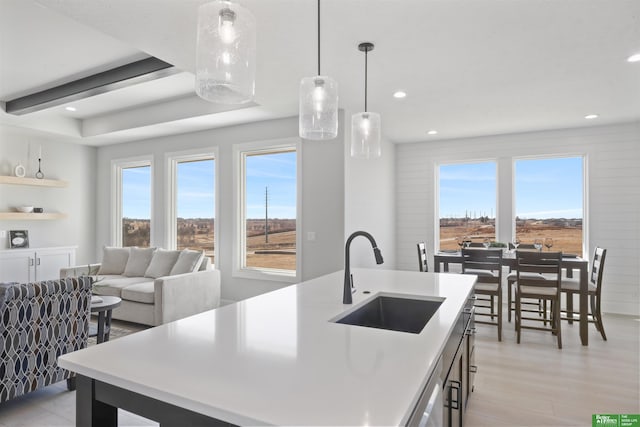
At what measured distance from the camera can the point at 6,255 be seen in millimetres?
5418

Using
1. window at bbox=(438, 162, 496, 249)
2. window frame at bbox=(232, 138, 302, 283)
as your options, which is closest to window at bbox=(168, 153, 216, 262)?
window frame at bbox=(232, 138, 302, 283)

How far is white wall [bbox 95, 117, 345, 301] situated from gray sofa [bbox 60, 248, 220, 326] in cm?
48

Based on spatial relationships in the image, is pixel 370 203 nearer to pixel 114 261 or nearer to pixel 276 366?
pixel 114 261

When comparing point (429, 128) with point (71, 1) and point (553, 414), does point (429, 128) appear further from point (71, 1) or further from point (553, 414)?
point (71, 1)

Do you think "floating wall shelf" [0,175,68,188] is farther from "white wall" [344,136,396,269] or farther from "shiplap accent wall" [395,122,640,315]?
"shiplap accent wall" [395,122,640,315]

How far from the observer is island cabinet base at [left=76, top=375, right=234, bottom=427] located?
0.93 metres

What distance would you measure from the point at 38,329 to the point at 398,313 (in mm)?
2391

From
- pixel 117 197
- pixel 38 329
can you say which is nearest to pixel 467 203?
pixel 38 329

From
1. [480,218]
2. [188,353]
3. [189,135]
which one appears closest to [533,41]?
[188,353]

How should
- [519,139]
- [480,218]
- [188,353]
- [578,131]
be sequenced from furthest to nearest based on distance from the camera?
[480,218], [519,139], [578,131], [188,353]

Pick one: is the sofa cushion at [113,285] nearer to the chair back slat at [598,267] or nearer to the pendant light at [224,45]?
the pendant light at [224,45]

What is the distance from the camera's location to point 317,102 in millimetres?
2064

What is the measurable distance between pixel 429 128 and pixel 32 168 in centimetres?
626

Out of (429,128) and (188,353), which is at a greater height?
(429,128)
